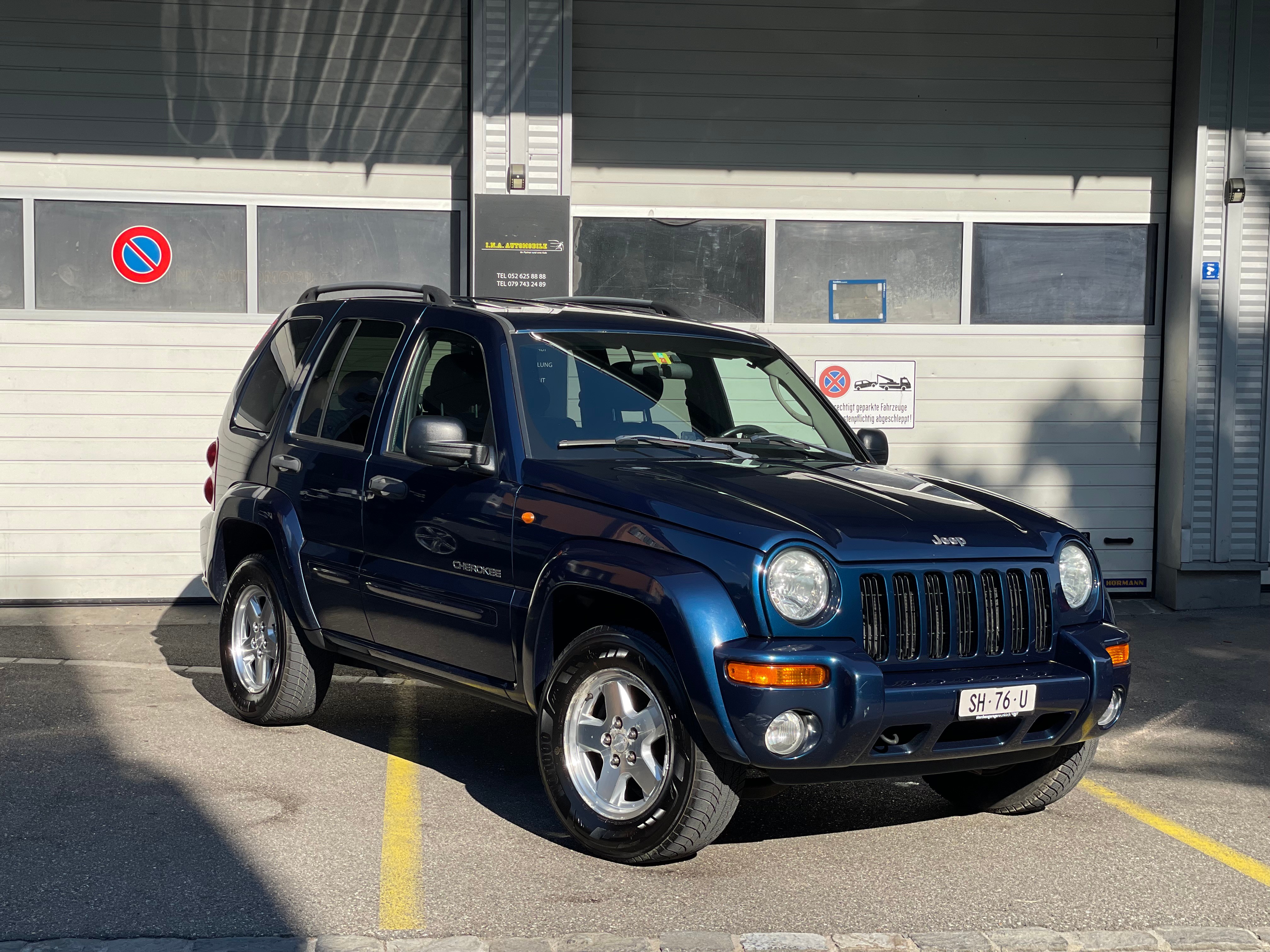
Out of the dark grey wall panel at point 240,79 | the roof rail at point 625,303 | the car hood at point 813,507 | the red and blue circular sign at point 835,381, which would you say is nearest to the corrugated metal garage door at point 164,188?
the dark grey wall panel at point 240,79

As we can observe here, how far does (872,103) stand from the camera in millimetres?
10891

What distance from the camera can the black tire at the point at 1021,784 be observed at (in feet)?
17.6

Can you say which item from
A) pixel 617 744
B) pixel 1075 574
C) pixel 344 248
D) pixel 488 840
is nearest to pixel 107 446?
pixel 344 248

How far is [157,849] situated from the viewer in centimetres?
487

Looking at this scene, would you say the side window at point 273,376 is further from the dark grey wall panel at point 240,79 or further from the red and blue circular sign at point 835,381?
the red and blue circular sign at point 835,381

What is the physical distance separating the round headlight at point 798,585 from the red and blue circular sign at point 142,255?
286 inches

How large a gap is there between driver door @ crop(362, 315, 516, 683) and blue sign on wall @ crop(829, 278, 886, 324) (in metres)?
5.40

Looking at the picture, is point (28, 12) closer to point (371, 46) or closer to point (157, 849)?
point (371, 46)

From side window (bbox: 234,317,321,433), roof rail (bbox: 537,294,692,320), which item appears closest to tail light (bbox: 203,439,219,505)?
side window (bbox: 234,317,321,433)

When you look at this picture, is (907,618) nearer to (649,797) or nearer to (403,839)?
(649,797)

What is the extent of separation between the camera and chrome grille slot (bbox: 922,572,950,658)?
4.68m

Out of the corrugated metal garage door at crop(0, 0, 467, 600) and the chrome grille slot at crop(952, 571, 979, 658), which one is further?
the corrugated metal garage door at crop(0, 0, 467, 600)

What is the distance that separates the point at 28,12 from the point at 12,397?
107 inches

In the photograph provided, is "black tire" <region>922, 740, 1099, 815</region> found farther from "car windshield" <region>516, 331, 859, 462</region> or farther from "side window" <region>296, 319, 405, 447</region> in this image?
"side window" <region>296, 319, 405, 447</region>
